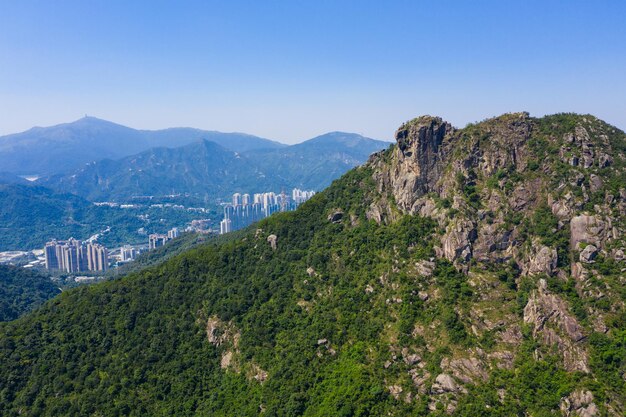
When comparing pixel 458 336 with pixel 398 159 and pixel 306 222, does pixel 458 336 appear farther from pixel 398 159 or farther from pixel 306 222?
pixel 306 222

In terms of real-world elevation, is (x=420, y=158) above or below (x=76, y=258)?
above

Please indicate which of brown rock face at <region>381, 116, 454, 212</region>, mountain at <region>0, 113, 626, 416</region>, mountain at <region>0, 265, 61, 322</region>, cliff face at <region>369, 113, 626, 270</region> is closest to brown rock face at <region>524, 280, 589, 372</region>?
mountain at <region>0, 113, 626, 416</region>

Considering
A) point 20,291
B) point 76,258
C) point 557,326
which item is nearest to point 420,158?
point 557,326

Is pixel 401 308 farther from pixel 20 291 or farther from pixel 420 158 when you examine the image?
pixel 20 291

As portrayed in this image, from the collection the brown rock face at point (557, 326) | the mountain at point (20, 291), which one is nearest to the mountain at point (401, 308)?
the brown rock face at point (557, 326)

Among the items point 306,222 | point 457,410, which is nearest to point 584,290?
point 457,410
